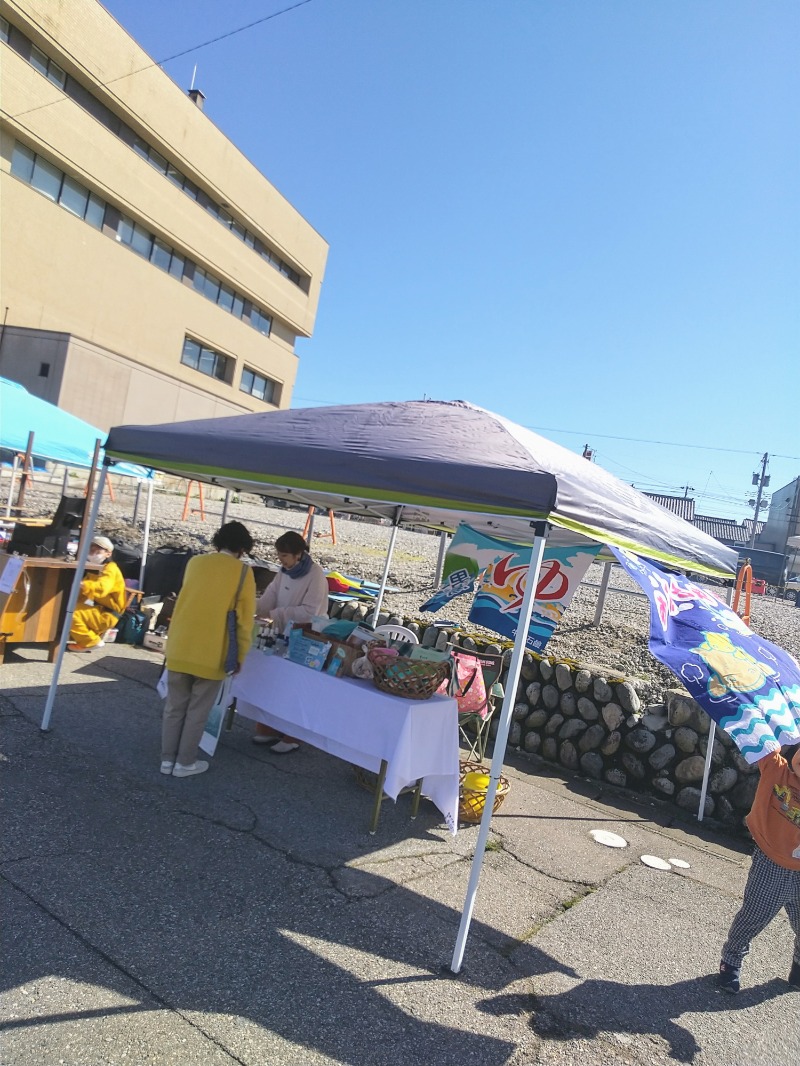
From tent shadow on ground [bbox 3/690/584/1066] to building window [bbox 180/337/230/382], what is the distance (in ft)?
99.5

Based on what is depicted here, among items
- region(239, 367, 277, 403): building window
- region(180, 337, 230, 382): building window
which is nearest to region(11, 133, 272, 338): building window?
region(180, 337, 230, 382): building window

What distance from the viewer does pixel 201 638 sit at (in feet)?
→ 15.5

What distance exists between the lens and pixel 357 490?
3.98 metres

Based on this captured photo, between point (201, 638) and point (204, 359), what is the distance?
31.6m

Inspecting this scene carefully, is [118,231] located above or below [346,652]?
above

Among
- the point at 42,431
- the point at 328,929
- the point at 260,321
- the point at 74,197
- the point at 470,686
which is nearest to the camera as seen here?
the point at 328,929

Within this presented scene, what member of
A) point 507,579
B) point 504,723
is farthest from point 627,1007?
point 507,579

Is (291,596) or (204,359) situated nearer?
(291,596)

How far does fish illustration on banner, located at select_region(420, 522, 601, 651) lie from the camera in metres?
5.79

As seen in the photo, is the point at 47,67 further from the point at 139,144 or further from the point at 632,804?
the point at 632,804

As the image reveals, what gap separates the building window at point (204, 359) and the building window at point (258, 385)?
136cm

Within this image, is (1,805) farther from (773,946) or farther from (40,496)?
(40,496)

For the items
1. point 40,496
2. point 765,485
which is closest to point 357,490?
point 40,496

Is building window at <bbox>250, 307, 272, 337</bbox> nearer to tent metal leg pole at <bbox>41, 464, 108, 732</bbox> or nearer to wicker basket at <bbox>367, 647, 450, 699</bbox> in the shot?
tent metal leg pole at <bbox>41, 464, 108, 732</bbox>
